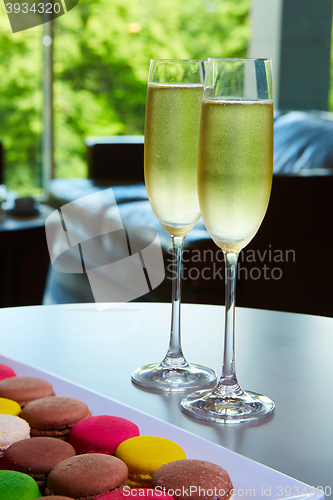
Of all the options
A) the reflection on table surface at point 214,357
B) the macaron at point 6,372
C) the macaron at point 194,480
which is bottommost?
the reflection on table surface at point 214,357

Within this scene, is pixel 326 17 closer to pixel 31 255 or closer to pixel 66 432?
pixel 31 255

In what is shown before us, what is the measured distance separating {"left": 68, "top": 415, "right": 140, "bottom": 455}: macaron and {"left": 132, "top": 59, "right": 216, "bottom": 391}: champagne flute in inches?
4.2

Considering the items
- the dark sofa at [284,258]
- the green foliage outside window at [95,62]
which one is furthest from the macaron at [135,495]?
the green foliage outside window at [95,62]

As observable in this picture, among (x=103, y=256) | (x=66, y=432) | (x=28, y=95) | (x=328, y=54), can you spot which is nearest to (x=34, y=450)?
(x=66, y=432)

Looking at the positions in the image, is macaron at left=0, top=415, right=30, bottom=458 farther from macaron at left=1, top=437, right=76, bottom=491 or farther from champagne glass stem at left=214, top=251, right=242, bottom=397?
champagne glass stem at left=214, top=251, right=242, bottom=397

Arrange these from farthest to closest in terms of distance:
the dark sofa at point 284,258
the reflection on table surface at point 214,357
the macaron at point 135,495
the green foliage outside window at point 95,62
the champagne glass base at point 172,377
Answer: the green foliage outside window at point 95,62 < the dark sofa at point 284,258 < the champagne glass base at point 172,377 < the reflection on table surface at point 214,357 < the macaron at point 135,495

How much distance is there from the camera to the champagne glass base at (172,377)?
54cm

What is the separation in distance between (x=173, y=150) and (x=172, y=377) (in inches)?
8.3

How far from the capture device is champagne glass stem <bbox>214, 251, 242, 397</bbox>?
0.49 meters

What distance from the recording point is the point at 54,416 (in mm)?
455

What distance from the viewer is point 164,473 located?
0.36 metres

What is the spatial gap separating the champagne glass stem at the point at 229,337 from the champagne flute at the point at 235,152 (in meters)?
0.02

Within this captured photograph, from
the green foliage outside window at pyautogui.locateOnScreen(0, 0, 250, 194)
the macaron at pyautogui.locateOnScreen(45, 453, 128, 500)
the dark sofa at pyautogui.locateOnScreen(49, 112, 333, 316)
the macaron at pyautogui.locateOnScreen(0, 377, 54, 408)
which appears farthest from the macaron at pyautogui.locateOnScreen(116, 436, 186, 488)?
the green foliage outside window at pyautogui.locateOnScreen(0, 0, 250, 194)

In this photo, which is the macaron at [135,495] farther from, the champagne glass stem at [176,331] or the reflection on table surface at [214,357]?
the champagne glass stem at [176,331]
